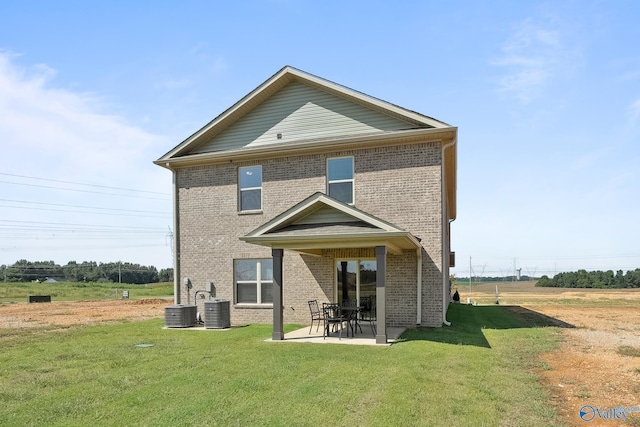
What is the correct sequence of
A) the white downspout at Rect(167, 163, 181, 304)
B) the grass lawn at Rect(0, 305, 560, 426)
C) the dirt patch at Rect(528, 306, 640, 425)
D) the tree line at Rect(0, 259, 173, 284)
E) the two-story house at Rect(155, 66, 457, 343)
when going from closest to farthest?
the grass lawn at Rect(0, 305, 560, 426) < the dirt patch at Rect(528, 306, 640, 425) < the two-story house at Rect(155, 66, 457, 343) < the white downspout at Rect(167, 163, 181, 304) < the tree line at Rect(0, 259, 173, 284)

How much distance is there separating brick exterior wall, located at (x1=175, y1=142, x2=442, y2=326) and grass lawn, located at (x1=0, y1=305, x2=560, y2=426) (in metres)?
2.31

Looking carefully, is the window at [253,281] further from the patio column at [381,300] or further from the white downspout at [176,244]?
the patio column at [381,300]

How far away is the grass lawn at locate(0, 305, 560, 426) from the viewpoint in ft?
19.9

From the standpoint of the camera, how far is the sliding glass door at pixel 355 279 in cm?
1533

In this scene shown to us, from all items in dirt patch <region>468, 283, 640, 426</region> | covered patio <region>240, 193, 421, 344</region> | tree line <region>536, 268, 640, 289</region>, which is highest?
covered patio <region>240, 193, 421, 344</region>

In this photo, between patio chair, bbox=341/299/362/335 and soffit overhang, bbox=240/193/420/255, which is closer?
soffit overhang, bbox=240/193/420/255

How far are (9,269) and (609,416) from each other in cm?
9619

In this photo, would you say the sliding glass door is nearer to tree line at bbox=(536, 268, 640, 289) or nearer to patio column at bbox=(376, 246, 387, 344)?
patio column at bbox=(376, 246, 387, 344)

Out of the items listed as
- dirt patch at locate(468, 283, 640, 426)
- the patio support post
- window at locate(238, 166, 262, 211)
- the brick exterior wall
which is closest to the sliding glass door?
the patio support post

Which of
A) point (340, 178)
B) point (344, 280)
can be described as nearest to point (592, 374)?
point (344, 280)

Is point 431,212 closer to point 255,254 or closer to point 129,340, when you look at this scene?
point 255,254

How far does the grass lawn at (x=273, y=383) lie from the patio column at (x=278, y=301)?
0.93 metres

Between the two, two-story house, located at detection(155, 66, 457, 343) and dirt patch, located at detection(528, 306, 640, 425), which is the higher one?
two-story house, located at detection(155, 66, 457, 343)

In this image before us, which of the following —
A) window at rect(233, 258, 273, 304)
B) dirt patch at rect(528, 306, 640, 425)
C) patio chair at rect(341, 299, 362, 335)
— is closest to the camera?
dirt patch at rect(528, 306, 640, 425)
